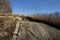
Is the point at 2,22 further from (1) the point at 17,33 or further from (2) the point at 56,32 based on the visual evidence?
(2) the point at 56,32

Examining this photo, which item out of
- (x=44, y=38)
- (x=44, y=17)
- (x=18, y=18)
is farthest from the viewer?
(x=18, y=18)

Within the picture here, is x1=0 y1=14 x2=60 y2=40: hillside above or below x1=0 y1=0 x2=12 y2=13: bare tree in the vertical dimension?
below

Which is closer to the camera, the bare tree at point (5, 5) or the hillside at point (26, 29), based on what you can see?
the hillside at point (26, 29)

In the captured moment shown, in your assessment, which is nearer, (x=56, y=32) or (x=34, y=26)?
(x=56, y=32)

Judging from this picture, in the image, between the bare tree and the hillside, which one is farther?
the bare tree

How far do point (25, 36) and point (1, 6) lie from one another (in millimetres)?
2329

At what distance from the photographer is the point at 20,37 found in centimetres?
464

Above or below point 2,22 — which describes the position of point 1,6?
above

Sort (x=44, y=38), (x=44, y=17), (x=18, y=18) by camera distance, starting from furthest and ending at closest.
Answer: (x=18, y=18) → (x=44, y=17) → (x=44, y=38)

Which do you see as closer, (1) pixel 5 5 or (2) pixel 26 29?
(2) pixel 26 29

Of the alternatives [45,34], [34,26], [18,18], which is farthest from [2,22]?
[45,34]

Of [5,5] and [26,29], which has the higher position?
[5,5]

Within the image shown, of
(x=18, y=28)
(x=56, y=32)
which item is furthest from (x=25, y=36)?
(x=56, y=32)

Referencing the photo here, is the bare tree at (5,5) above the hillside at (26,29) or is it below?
above
